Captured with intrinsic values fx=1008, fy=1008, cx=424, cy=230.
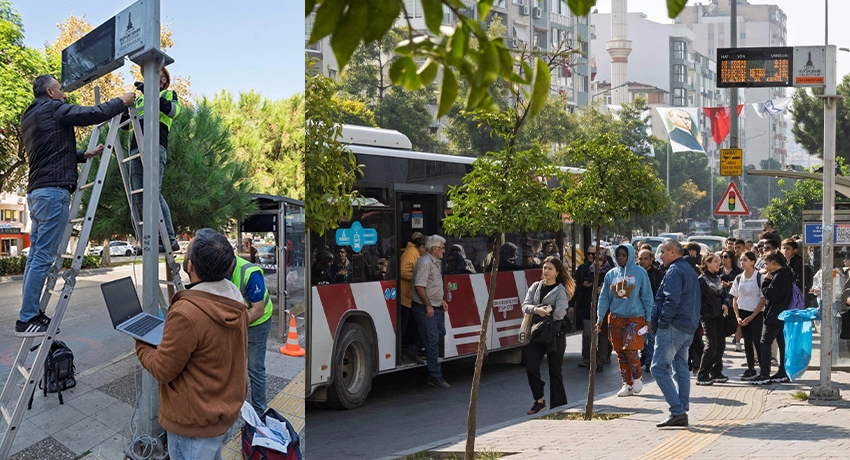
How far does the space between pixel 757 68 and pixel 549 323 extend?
12.0 feet

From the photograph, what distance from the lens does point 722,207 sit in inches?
735

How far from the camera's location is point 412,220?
11820mm

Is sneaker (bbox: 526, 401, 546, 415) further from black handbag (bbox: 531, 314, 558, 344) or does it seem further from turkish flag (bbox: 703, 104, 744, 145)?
turkish flag (bbox: 703, 104, 744, 145)

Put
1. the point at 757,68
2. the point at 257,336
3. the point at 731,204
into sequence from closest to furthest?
the point at 257,336 < the point at 757,68 < the point at 731,204

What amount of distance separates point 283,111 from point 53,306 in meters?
1.42

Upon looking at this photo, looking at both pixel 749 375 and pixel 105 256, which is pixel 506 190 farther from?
pixel 749 375

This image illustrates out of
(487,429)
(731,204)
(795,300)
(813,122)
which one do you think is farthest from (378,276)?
(813,122)

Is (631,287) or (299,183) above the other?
(299,183)

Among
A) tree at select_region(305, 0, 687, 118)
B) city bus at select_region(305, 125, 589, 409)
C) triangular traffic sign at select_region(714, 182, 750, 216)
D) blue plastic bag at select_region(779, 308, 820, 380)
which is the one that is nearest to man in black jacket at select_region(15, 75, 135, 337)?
tree at select_region(305, 0, 687, 118)

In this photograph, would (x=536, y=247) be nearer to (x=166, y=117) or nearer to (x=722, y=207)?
(x=722, y=207)

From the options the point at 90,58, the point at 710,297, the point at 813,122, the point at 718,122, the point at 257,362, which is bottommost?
the point at 710,297

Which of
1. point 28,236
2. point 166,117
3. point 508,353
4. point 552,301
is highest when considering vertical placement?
point 166,117

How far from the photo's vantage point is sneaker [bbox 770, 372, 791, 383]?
1218 cm

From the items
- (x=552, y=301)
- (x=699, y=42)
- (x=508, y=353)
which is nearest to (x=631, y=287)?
(x=552, y=301)
